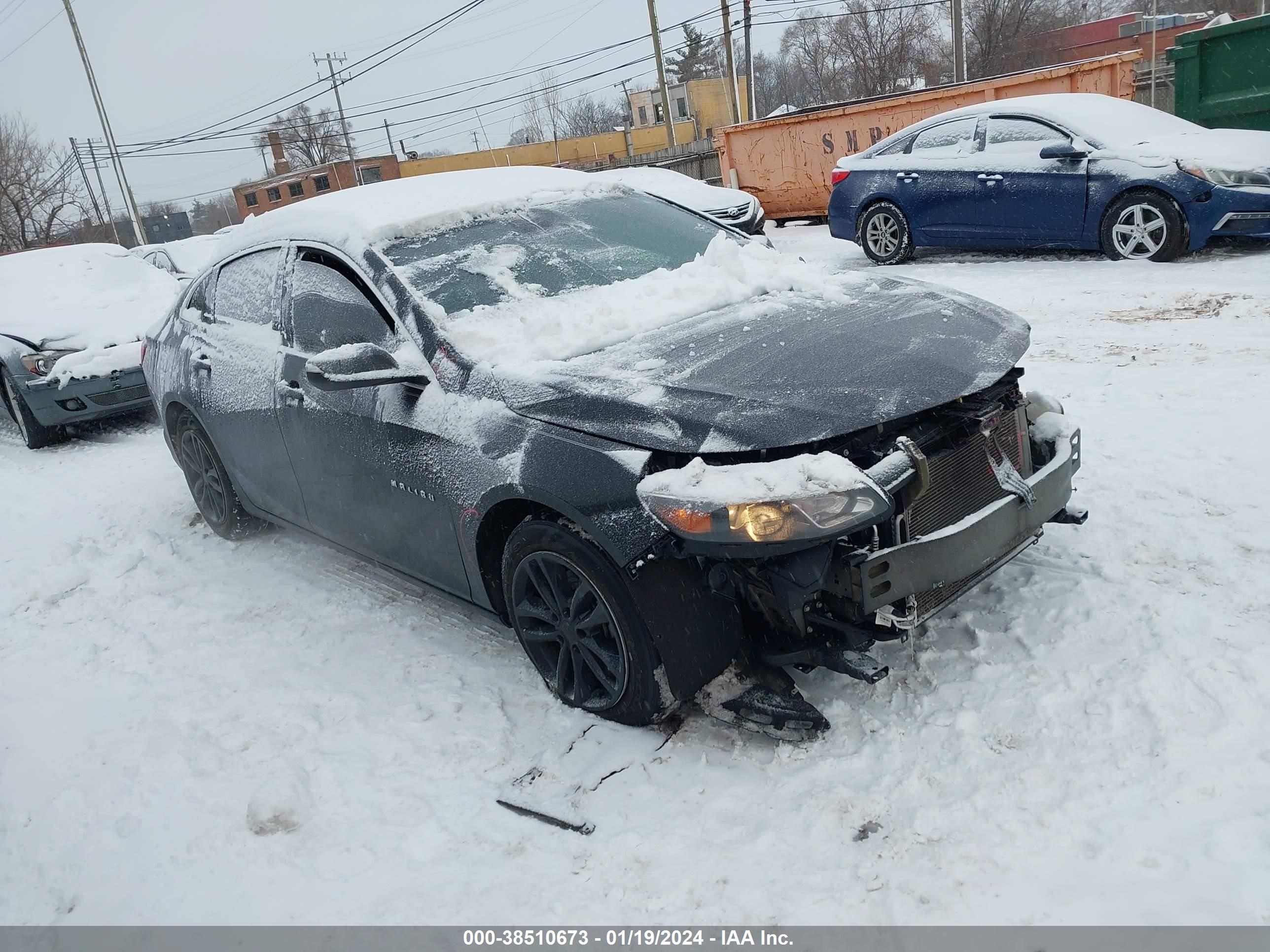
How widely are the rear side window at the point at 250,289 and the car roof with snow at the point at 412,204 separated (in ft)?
0.29

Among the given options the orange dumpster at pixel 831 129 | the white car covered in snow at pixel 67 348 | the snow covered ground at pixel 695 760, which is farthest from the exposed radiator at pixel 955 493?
the orange dumpster at pixel 831 129

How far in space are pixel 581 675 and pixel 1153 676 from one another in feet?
5.70

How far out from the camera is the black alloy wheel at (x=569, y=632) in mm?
2721

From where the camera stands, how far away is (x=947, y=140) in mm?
9094

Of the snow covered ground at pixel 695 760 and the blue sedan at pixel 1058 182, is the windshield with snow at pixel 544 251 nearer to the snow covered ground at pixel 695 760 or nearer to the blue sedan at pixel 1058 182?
the snow covered ground at pixel 695 760

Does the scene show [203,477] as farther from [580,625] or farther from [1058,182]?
[1058,182]

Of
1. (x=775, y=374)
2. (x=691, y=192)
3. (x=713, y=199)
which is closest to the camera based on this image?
(x=775, y=374)

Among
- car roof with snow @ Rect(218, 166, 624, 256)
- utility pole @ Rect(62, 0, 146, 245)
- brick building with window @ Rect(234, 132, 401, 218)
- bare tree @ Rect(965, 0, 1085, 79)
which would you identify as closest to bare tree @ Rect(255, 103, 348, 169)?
brick building with window @ Rect(234, 132, 401, 218)

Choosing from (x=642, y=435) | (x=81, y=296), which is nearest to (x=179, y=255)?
(x=81, y=296)

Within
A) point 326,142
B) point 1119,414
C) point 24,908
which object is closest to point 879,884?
point 24,908

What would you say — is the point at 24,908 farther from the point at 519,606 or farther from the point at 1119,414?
the point at 1119,414

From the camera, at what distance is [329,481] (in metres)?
3.65

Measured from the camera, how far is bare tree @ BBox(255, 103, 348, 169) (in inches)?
2188

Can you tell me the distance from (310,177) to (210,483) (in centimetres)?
6377
